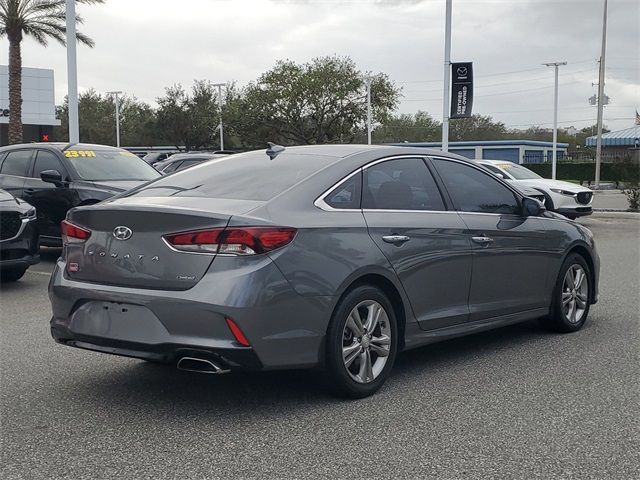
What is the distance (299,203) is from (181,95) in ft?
200

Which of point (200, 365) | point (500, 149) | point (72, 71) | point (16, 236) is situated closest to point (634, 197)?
point (72, 71)

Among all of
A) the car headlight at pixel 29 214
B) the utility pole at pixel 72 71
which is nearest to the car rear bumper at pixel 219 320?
the car headlight at pixel 29 214

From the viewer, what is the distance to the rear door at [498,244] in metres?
5.83

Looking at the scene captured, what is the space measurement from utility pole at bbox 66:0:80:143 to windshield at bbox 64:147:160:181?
739cm

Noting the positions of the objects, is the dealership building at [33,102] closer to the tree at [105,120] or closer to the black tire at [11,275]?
the tree at [105,120]

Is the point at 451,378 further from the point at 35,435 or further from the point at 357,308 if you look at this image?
the point at 35,435

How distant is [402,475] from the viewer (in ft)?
12.1

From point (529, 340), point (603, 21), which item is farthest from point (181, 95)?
point (529, 340)

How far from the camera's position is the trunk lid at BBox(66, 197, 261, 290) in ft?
14.4

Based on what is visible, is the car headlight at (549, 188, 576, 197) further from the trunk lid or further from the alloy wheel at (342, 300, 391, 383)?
the trunk lid

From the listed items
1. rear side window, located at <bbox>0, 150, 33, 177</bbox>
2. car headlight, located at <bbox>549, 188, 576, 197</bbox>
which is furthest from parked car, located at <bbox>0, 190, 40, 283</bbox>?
car headlight, located at <bbox>549, 188, 576, 197</bbox>

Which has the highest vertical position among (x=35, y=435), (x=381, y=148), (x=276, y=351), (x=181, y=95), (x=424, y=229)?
(x=181, y=95)

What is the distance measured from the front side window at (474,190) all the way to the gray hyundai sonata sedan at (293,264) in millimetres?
15

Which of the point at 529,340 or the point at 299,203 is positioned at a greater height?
the point at 299,203
